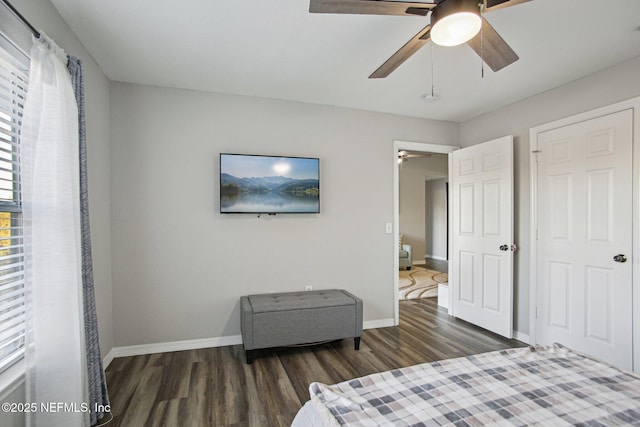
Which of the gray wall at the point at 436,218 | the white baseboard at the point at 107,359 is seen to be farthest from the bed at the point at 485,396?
the gray wall at the point at 436,218

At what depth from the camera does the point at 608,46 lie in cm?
224

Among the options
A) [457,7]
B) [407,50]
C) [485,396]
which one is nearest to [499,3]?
[457,7]

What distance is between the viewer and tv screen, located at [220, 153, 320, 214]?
9.96 ft

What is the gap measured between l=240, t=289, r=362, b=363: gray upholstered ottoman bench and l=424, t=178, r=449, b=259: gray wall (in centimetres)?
644

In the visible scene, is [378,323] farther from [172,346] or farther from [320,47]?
[320,47]

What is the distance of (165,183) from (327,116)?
72.0 inches

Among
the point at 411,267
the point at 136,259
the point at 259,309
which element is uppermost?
the point at 136,259

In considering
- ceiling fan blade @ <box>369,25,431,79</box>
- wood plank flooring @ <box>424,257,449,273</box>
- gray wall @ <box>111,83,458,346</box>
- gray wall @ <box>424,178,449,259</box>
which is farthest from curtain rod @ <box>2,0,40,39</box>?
gray wall @ <box>424,178,449,259</box>

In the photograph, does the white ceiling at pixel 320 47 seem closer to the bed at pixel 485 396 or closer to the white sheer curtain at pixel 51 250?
the white sheer curtain at pixel 51 250

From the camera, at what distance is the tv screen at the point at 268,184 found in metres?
3.04

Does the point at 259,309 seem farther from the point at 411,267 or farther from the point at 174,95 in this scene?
the point at 411,267

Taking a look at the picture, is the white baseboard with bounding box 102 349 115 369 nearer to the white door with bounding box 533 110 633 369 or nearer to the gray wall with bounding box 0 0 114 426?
the gray wall with bounding box 0 0 114 426

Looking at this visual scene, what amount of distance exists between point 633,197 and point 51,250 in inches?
152

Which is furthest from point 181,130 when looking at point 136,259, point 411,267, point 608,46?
point 411,267
